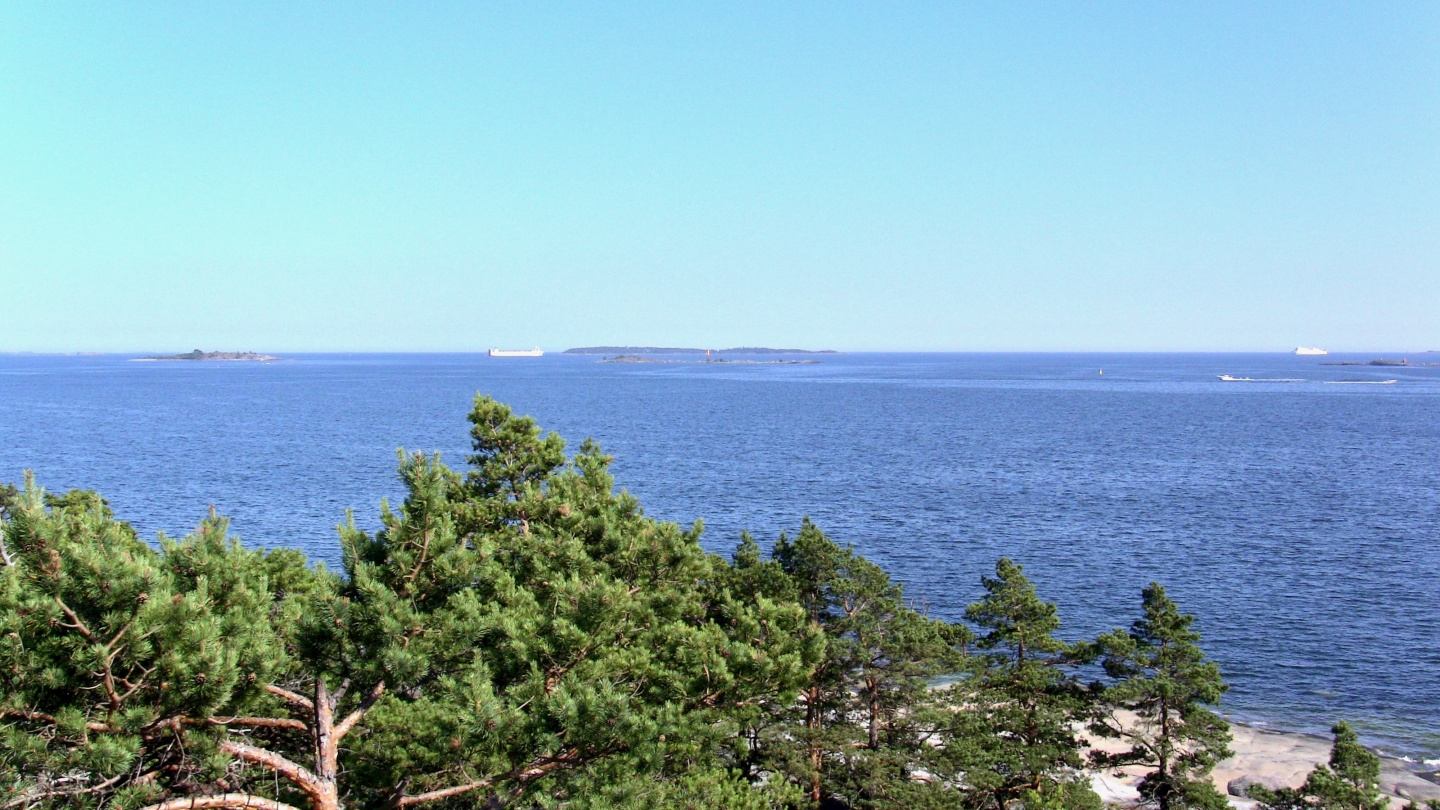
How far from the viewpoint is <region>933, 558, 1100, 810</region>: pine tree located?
22500mm

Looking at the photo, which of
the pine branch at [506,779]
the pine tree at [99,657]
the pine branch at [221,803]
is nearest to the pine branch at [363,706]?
the pine branch at [221,803]

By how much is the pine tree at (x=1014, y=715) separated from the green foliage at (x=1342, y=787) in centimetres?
392

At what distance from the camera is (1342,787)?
62.4ft

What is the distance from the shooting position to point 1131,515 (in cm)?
6456

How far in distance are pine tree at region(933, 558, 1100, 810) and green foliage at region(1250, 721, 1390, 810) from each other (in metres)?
3.92

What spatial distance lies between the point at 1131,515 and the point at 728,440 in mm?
51735

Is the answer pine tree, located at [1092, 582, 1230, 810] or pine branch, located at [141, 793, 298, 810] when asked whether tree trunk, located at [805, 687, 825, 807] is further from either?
pine branch, located at [141, 793, 298, 810]

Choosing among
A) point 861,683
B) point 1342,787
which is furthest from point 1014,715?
point 1342,787

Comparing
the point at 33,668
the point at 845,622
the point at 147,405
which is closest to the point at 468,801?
the point at 33,668

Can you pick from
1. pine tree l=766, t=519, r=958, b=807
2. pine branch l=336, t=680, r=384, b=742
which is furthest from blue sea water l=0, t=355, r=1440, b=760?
pine branch l=336, t=680, r=384, b=742

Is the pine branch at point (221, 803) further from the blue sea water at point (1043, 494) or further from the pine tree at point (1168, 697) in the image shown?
the blue sea water at point (1043, 494)

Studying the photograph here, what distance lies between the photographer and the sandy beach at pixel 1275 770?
27016 millimetres

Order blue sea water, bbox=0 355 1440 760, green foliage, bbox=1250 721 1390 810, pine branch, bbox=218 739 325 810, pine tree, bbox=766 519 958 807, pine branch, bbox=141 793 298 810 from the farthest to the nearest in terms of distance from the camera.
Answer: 1. blue sea water, bbox=0 355 1440 760
2. pine tree, bbox=766 519 958 807
3. green foliage, bbox=1250 721 1390 810
4. pine branch, bbox=218 739 325 810
5. pine branch, bbox=141 793 298 810

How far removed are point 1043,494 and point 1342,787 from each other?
183ft
